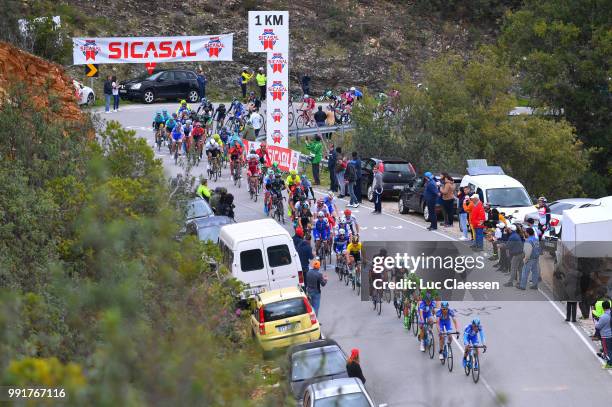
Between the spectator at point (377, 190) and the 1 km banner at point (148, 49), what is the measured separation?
1224 centimetres

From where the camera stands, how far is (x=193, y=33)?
58.6 meters

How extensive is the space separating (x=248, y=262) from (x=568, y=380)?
6.91 meters

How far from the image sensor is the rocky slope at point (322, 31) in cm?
5841

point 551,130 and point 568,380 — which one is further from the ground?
point 551,130

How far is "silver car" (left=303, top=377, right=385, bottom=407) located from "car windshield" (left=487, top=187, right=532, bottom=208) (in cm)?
1468

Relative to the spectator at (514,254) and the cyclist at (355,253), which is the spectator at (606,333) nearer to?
the spectator at (514,254)

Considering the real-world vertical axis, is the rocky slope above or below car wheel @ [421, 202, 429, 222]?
above

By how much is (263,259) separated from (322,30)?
4157 centimetres

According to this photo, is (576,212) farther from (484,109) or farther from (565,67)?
(565,67)

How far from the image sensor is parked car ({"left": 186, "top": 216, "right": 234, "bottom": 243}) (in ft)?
84.9

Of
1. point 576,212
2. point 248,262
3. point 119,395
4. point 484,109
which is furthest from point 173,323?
point 484,109

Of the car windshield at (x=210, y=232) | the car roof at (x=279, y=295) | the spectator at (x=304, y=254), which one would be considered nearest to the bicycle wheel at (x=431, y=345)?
the car roof at (x=279, y=295)

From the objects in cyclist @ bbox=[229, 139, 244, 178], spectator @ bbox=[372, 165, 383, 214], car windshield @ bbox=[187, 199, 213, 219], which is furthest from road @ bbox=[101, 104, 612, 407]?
cyclist @ bbox=[229, 139, 244, 178]

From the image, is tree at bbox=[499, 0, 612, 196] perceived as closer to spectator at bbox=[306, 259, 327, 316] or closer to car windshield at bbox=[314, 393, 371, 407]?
spectator at bbox=[306, 259, 327, 316]
